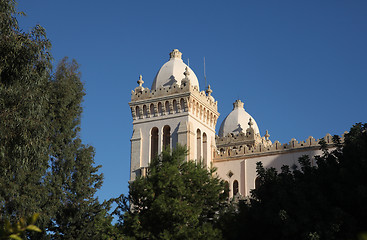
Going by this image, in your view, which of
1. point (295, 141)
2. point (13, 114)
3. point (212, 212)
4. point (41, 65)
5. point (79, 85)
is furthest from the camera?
point (295, 141)

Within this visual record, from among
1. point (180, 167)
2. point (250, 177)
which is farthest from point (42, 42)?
point (250, 177)

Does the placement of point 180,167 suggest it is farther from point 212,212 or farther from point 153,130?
point 153,130

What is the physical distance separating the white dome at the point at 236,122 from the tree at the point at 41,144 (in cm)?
1937

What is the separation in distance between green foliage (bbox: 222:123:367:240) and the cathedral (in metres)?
11.7

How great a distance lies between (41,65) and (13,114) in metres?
2.55

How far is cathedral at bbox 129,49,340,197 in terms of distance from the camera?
34.4m

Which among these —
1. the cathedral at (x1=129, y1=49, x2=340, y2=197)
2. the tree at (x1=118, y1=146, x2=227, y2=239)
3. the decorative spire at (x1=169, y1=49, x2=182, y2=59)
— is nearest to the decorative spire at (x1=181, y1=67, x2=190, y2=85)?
the cathedral at (x1=129, y1=49, x2=340, y2=197)

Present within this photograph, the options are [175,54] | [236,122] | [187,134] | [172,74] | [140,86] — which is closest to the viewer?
[187,134]

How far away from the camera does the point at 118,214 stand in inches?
985

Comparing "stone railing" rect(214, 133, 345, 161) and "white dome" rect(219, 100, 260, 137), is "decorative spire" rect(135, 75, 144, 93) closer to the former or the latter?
"stone railing" rect(214, 133, 345, 161)

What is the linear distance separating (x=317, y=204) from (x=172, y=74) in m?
19.3

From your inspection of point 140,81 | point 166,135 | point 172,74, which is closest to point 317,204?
point 166,135

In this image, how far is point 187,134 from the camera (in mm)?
34156

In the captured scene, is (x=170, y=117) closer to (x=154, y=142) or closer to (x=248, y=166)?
(x=154, y=142)
